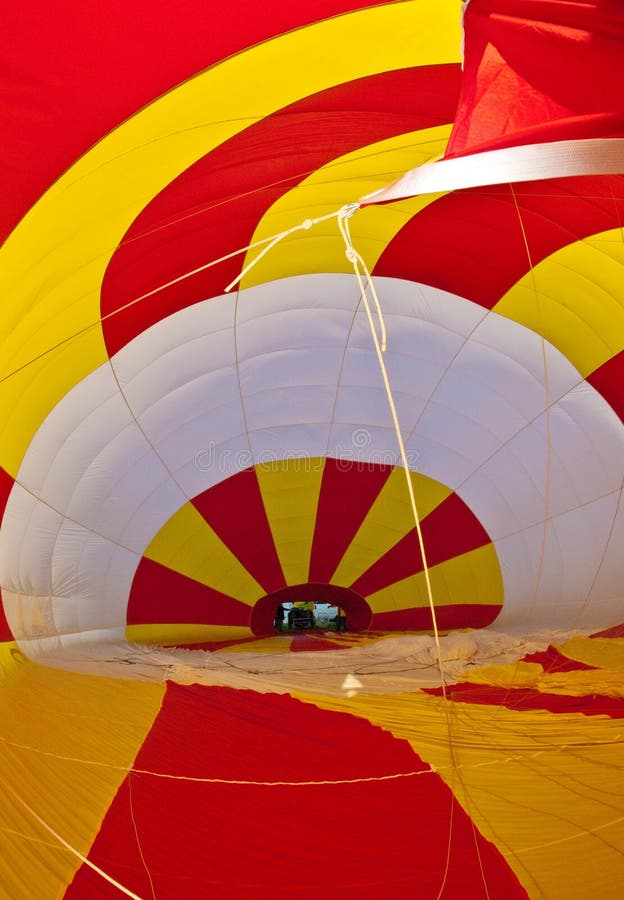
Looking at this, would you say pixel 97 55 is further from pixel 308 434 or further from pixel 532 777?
pixel 308 434

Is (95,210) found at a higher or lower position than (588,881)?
higher

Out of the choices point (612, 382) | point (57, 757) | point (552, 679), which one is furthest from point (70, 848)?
point (612, 382)

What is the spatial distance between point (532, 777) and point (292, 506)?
125 inches

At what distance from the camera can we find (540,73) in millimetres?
1861

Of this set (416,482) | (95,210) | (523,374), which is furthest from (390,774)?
(416,482)

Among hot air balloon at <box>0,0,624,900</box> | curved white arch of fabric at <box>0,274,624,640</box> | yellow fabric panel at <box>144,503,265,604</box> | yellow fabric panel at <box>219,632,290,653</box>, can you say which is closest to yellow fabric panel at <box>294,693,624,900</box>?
hot air balloon at <box>0,0,624,900</box>

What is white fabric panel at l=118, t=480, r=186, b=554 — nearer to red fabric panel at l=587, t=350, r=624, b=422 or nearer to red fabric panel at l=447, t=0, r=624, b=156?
red fabric panel at l=587, t=350, r=624, b=422

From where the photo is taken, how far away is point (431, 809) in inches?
101

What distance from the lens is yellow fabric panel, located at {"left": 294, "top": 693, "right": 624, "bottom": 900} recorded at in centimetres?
221

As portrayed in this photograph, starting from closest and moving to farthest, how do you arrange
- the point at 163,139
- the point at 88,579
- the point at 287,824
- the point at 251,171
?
the point at 287,824, the point at 163,139, the point at 251,171, the point at 88,579

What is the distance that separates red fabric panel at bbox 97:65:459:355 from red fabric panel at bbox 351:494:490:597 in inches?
96.4

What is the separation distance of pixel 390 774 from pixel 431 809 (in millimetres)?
305

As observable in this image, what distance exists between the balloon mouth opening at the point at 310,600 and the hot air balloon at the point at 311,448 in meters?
0.03

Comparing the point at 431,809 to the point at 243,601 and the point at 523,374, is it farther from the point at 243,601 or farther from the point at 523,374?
the point at 243,601
